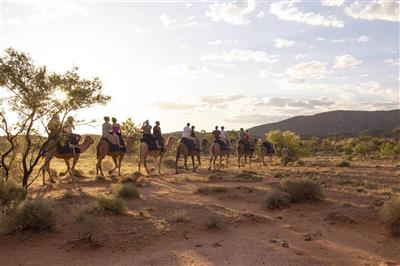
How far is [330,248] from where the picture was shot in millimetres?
9633

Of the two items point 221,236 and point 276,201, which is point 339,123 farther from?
point 221,236

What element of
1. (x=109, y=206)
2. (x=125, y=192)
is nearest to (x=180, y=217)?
(x=109, y=206)

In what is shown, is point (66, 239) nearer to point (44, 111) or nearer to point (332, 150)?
point (44, 111)

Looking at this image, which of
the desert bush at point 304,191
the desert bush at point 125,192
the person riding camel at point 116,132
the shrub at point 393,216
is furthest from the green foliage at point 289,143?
the shrub at point 393,216

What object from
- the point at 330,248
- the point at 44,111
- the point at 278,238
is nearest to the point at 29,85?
the point at 44,111

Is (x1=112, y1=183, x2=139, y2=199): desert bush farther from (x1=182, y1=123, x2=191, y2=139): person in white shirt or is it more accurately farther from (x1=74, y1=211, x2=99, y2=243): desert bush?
(x1=182, y1=123, x2=191, y2=139): person in white shirt

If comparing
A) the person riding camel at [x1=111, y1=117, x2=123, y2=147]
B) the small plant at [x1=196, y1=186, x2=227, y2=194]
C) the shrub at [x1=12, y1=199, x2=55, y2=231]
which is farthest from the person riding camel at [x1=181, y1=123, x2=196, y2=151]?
the shrub at [x1=12, y1=199, x2=55, y2=231]

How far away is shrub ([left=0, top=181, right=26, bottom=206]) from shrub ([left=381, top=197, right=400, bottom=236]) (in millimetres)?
9587

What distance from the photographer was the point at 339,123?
125188mm

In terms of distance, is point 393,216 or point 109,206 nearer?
point 393,216

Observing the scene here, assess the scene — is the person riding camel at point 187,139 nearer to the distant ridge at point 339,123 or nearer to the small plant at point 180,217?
the small plant at point 180,217

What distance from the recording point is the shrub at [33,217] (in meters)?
10.4

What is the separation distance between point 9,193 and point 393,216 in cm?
1001

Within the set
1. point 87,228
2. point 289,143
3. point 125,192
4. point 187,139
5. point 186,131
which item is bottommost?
point 87,228
